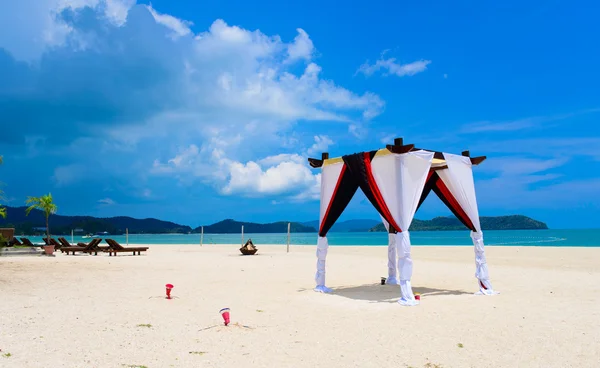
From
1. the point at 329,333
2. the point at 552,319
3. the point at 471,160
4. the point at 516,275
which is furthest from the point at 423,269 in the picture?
the point at 329,333

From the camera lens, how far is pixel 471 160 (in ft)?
34.3

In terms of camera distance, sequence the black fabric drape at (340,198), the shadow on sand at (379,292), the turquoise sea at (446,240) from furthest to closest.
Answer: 1. the turquoise sea at (446,240)
2. the black fabric drape at (340,198)
3. the shadow on sand at (379,292)

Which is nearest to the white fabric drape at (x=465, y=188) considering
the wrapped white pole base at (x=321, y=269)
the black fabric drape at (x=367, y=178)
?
the black fabric drape at (x=367, y=178)

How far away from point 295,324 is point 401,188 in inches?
140

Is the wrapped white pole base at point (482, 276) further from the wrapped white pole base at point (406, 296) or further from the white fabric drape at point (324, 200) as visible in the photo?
the white fabric drape at point (324, 200)

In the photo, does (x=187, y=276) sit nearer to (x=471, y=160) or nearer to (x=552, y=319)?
(x=471, y=160)

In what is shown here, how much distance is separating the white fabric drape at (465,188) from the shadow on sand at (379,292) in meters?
0.97

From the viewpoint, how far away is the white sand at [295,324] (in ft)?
17.0

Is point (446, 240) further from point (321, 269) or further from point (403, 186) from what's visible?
point (403, 186)

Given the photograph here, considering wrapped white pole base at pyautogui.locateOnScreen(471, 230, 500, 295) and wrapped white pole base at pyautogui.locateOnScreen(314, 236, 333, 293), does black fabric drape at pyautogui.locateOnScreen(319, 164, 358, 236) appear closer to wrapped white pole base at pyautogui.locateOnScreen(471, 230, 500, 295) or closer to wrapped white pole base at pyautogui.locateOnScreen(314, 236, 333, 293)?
wrapped white pole base at pyautogui.locateOnScreen(314, 236, 333, 293)

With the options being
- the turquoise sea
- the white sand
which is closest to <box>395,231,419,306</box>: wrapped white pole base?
the white sand

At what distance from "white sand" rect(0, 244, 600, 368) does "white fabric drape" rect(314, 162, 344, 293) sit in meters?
0.47

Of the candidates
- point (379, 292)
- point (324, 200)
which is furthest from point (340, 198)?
point (379, 292)

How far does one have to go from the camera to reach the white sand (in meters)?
5.18
